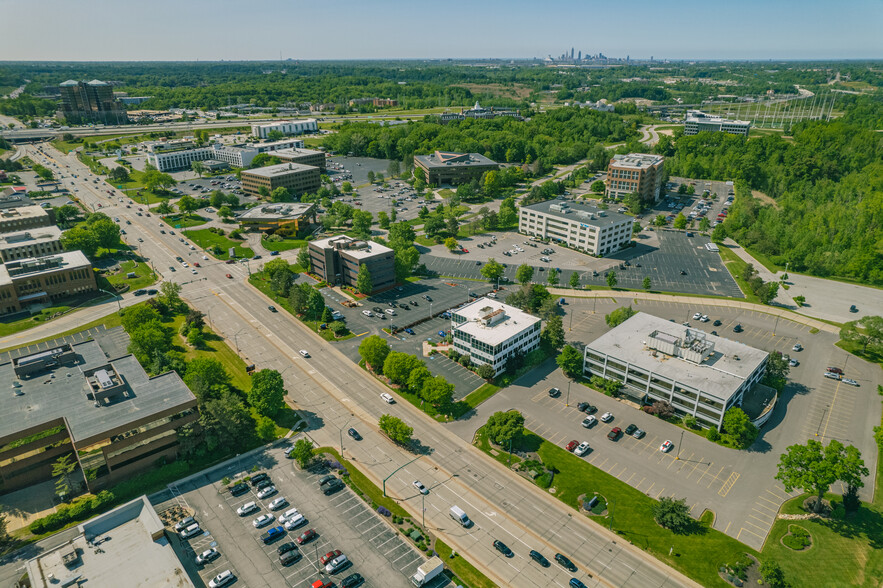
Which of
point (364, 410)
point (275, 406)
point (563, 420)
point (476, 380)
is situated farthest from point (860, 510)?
point (275, 406)

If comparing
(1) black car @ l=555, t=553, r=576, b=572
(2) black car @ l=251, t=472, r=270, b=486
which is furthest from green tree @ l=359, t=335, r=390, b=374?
(1) black car @ l=555, t=553, r=576, b=572

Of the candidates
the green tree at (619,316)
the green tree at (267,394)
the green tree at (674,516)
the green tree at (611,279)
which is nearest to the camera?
the green tree at (674,516)

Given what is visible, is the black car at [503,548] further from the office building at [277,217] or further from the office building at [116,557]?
the office building at [277,217]

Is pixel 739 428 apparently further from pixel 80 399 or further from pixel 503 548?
pixel 80 399

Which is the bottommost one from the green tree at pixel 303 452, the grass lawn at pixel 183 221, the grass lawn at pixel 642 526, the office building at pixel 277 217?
the grass lawn at pixel 642 526

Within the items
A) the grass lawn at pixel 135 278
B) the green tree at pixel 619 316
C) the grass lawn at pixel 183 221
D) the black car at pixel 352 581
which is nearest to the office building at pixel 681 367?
the green tree at pixel 619 316

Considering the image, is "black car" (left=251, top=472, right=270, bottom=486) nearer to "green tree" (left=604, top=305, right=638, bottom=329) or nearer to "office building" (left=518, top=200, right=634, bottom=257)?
"green tree" (left=604, top=305, right=638, bottom=329)
